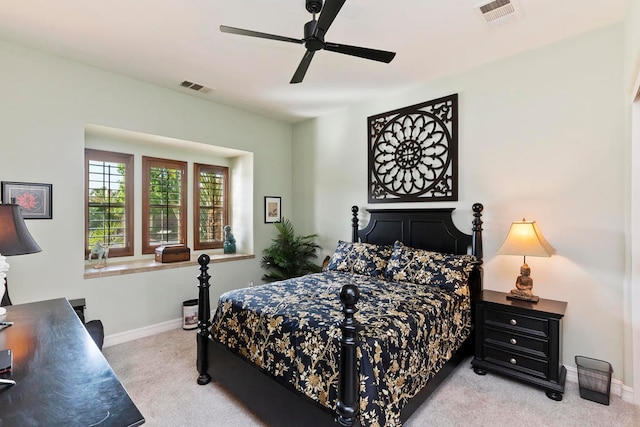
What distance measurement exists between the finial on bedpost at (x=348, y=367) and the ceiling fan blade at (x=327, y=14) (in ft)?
4.91

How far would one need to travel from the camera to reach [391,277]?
3121mm

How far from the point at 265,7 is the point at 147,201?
2973 millimetres

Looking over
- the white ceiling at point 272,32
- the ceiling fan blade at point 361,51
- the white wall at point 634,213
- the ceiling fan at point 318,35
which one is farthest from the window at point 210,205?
the white wall at point 634,213

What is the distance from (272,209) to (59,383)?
3.89 metres

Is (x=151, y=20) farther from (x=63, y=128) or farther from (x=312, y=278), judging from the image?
(x=312, y=278)

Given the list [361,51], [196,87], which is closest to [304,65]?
[361,51]

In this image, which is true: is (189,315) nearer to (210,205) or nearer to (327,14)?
(210,205)

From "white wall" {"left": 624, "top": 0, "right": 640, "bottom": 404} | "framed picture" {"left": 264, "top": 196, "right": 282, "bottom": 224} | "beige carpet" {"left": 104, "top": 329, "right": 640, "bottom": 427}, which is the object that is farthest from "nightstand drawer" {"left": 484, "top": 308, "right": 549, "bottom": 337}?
"framed picture" {"left": 264, "top": 196, "right": 282, "bottom": 224}

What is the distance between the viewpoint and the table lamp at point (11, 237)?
164cm

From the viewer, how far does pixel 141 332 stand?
352 cm

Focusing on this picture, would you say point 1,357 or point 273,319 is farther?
point 273,319

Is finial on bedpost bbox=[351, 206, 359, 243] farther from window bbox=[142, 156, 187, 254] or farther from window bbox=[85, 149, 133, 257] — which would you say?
window bbox=[85, 149, 133, 257]

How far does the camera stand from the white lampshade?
2.54 meters

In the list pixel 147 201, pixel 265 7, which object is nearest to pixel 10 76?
pixel 147 201
